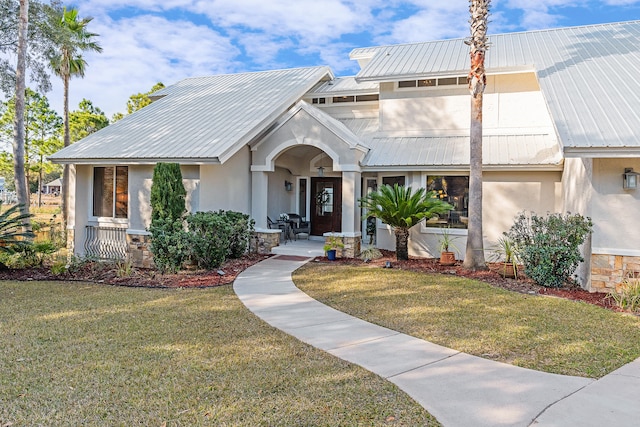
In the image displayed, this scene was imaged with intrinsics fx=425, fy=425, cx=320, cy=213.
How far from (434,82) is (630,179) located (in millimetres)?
7679

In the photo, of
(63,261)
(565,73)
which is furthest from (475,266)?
(63,261)

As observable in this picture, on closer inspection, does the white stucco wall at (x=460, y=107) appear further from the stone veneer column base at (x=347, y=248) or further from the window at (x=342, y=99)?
the stone veneer column base at (x=347, y=248)

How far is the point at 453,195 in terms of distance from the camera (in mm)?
13078

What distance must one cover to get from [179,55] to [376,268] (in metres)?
19.4

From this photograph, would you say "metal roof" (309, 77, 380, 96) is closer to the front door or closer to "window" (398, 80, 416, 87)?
"window" (398, 80, 416, 87)

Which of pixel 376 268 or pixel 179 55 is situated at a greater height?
pixel 179 55

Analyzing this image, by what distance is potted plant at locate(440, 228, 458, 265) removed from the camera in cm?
1160

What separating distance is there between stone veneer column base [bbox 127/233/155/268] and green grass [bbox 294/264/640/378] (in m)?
4.99

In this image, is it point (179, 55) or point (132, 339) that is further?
point (179, 55)

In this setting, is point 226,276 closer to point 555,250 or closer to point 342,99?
point 555,250

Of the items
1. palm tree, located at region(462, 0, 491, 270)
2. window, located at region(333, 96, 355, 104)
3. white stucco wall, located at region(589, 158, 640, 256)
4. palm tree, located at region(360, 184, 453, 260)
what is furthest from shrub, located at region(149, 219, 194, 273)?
white stucco wall, located at region(589, 158, 640, 256)

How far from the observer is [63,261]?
1227 centimetres

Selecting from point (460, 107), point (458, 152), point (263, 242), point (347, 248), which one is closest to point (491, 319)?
point (347, 248)

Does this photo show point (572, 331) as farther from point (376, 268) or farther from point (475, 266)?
point (376, 268)
